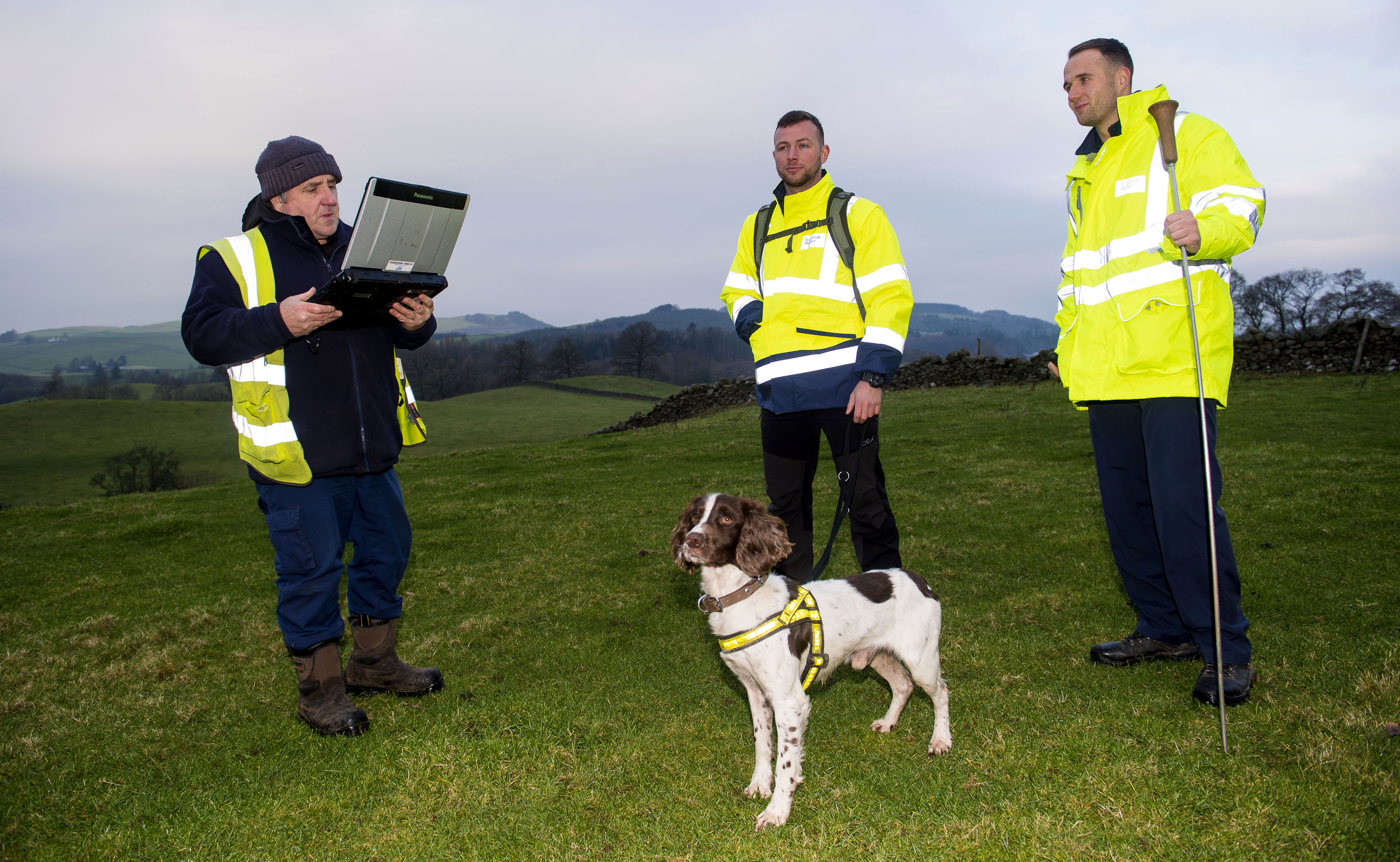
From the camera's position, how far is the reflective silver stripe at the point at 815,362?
4855 millimetres

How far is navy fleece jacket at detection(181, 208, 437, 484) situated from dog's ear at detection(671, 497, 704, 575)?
2.01 m

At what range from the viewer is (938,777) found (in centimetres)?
382

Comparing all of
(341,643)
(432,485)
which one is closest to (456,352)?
(432,485)

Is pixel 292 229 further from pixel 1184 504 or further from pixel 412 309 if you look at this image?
pixel 1184 504

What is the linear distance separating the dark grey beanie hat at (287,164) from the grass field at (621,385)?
211 feet

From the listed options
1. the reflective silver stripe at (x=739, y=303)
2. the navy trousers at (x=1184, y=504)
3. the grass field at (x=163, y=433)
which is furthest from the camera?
the grass field at (x=163, y=433)

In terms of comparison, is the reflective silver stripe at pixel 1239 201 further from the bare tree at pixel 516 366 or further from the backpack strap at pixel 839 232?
the bare tree at pixel 516 366

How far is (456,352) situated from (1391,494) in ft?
404

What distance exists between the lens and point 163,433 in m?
48.0

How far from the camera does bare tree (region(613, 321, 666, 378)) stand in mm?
96750

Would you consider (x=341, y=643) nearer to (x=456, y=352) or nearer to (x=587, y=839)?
(x=587, y=839)

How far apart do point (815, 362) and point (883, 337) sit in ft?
1.48

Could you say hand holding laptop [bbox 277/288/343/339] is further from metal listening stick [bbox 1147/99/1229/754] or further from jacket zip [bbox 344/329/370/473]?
metal listening stick [bbox 1147/99/1229/754]

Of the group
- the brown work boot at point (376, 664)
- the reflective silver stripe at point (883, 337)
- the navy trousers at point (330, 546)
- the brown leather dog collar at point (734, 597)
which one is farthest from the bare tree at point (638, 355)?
the brown leather dog collar at point (734, 597)
